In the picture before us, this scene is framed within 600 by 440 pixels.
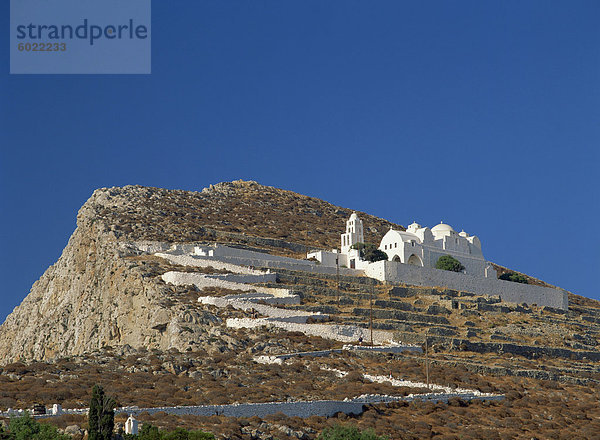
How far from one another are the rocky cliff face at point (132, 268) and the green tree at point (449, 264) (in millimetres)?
15912

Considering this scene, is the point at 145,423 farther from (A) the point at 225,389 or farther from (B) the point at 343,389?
(B) the point at 343,389

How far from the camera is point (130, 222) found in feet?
303

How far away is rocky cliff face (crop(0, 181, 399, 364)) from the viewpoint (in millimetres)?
68312

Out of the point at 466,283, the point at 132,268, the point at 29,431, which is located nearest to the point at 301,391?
the point at 29,431

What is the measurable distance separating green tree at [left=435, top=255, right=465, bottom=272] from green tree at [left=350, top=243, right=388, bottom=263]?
4.99 meters

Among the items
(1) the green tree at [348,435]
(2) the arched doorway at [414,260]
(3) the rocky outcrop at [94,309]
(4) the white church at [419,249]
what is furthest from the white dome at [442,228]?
(1) the green tree at [348,435]

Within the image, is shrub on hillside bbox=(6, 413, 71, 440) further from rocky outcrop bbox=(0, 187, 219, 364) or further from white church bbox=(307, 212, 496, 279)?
white church bbox=(307, 212, 496, 279)

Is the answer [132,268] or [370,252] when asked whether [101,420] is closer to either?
[132,268]

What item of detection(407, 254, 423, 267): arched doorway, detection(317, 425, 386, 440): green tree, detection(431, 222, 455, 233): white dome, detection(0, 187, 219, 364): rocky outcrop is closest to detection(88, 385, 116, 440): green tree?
detection(317, 425, 386, 440): green tree

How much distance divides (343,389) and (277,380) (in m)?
3.63

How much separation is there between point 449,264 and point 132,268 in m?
31.1

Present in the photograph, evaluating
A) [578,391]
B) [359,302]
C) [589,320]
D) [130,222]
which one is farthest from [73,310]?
[589,320]

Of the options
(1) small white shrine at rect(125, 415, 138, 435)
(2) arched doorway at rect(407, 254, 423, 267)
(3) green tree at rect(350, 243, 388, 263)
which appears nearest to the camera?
(1) small white shrine at rect(125, 415, 138, 435)

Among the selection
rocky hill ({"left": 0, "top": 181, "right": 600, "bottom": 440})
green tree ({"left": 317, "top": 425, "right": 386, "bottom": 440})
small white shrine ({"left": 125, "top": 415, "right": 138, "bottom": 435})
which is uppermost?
rocky hill ({"left": 0, "top": 181, "right": 600, "bottom": 440})
